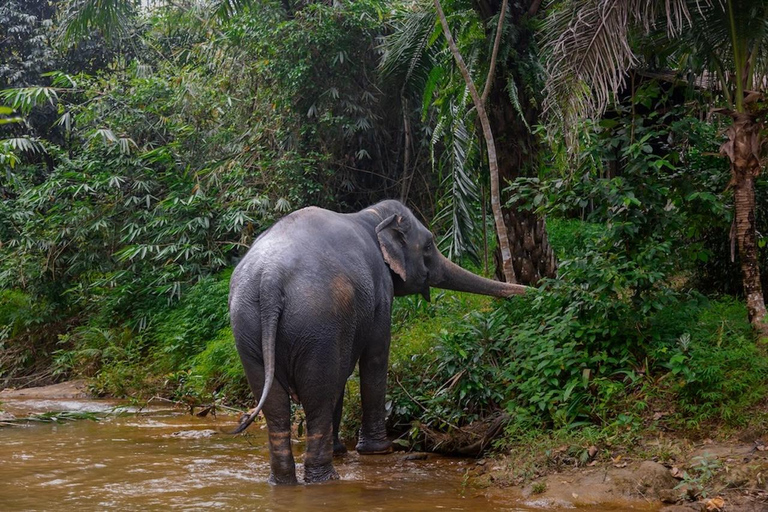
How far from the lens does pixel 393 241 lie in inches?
284

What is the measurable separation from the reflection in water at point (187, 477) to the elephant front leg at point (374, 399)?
114 millimetres

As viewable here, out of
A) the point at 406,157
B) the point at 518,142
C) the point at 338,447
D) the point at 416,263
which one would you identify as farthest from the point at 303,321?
the point at 406,157

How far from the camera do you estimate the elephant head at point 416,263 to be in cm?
716

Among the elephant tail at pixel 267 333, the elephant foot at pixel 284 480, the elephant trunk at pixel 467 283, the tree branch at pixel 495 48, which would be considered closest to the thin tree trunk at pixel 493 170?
the tree branch at pixel 495 48

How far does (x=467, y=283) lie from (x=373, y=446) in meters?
1.78

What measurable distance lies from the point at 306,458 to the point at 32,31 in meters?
15.1

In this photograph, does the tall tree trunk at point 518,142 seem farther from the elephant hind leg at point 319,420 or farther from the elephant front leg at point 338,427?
the elephant hind leg at point 319,420

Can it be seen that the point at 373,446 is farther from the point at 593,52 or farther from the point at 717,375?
the point at 593,52

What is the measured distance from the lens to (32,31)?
18.0 meters

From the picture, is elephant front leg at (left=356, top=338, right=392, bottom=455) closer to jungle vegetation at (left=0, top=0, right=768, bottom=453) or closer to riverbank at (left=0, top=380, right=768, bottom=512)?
jungle vegetation at (left=0, top=0, right=768, bottom=453)

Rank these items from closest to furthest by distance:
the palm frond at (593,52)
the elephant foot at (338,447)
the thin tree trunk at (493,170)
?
the palm frond at (593,52) → the elephant foot at (338,447) → the thin tree trunk at (493,170)

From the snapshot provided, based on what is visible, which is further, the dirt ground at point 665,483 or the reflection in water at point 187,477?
the reflection in water at point 187,477

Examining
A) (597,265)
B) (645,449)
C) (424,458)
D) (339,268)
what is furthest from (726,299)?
(339,268)

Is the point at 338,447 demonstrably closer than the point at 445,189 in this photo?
Yes
